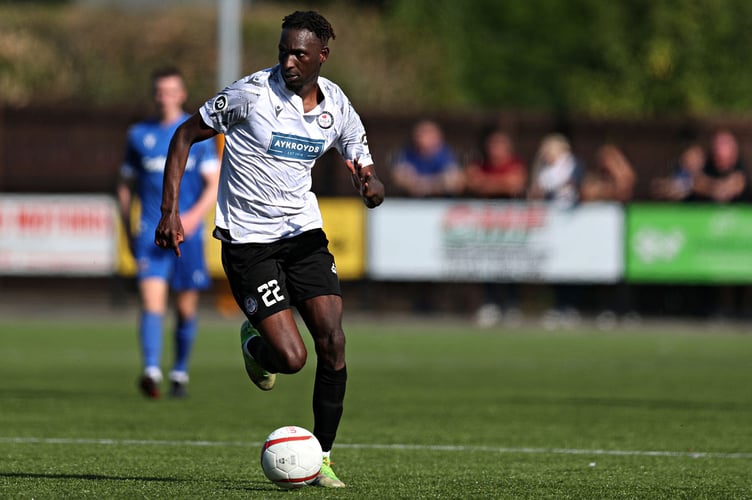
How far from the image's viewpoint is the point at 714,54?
3158 centimetres

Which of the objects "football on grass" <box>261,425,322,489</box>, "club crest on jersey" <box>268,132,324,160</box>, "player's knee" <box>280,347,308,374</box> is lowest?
"football on grass" <box>261,425,322,489</box>

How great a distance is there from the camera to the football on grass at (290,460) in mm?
7320

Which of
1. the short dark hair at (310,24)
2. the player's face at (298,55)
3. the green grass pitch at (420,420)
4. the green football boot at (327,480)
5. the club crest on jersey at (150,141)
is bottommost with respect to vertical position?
the green grass pitch at (420,420)

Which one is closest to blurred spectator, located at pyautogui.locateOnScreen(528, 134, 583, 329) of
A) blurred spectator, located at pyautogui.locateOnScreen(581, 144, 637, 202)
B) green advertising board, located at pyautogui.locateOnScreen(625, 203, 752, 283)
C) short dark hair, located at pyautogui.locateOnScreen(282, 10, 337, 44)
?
blurred spectator, located at pyautogui.locateOnScreen(581, 144, 637, 202)

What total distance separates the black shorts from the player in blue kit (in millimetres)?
4186

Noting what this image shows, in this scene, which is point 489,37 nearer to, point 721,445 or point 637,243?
point 637,243

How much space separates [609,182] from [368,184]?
15015 mm

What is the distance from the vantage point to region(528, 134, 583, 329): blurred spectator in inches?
827

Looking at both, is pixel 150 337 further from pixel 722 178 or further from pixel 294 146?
pixel 722 178

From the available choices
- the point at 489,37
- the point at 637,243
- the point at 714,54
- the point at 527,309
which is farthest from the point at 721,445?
the point at 489,37

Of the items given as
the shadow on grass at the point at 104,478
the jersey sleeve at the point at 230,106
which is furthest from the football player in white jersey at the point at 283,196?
the shadow on grass at the point at 104,478

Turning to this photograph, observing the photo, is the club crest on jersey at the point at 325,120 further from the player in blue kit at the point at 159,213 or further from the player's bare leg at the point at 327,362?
the player in blue kit at the point at 159,213

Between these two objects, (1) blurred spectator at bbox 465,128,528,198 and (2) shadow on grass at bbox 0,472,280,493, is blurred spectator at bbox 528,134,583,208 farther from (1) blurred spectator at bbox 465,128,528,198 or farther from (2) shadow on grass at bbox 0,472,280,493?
(2) shadow on grass at bbox 0,472,280,493

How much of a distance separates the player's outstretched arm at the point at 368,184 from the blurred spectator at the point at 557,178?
13.5 meters
